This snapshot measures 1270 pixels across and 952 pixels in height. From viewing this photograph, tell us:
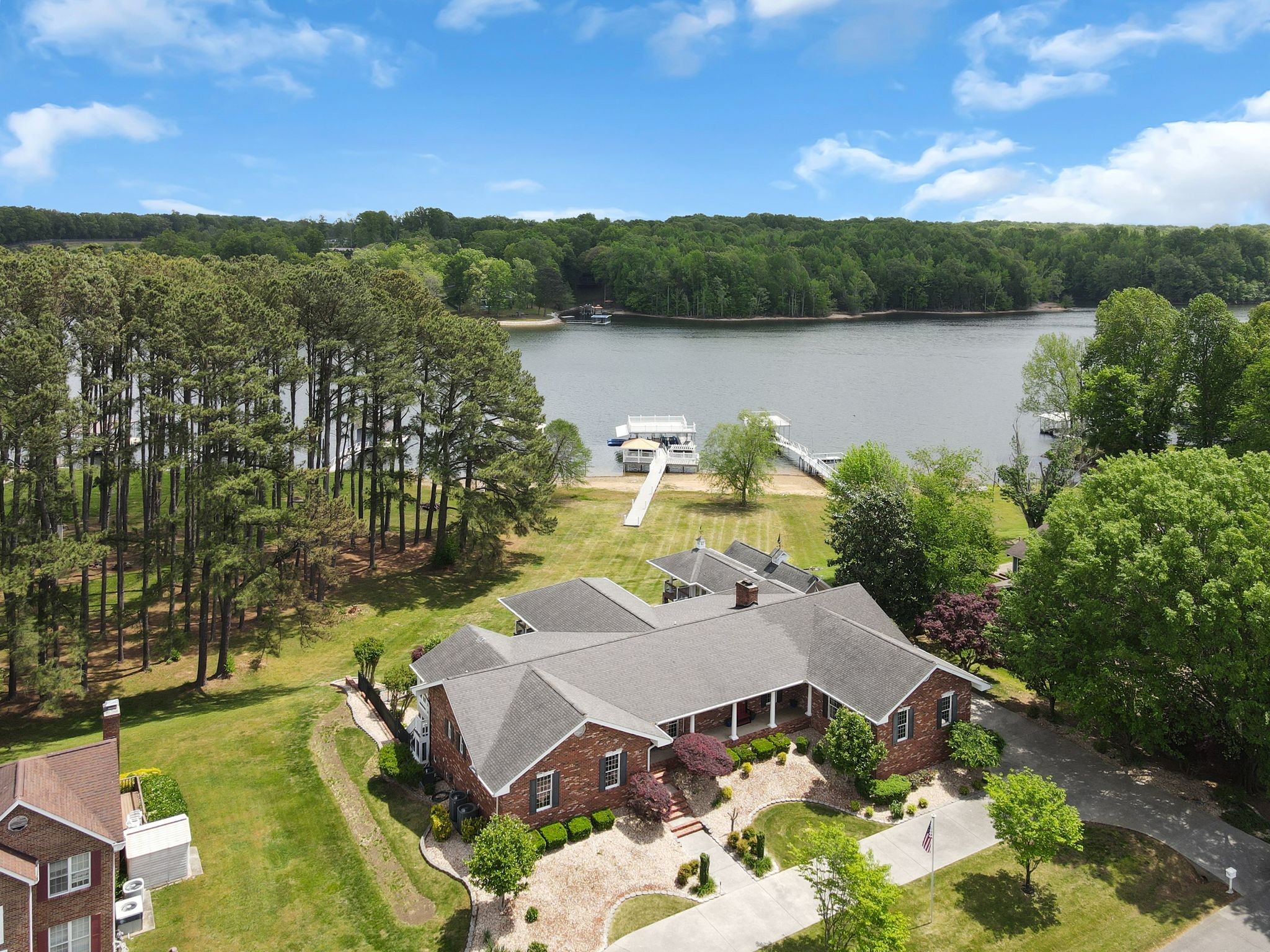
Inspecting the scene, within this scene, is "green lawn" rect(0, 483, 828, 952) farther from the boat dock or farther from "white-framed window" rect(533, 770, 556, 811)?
the boat dock

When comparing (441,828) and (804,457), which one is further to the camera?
(804,457)

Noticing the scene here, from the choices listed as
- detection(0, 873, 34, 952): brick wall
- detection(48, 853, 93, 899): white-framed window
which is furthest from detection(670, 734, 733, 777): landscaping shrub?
detection(0, 873, 34, 952): brick wall

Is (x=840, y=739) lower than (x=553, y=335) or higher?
lower

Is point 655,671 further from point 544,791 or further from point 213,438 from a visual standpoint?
point 213,438

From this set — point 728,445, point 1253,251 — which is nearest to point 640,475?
point 728,445

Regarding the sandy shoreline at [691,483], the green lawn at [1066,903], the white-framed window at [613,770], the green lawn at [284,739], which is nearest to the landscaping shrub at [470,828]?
the green lawn at [284,739]

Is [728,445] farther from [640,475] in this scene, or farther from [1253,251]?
[1253,251]

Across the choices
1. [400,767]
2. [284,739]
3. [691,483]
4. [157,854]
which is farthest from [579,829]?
[691,483]

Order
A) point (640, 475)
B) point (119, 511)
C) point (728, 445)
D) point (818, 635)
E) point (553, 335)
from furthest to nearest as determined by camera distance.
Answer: point (553, 335) → point (640, 475) → point (728, 445) → point (119, 511) → point (818, 635)
